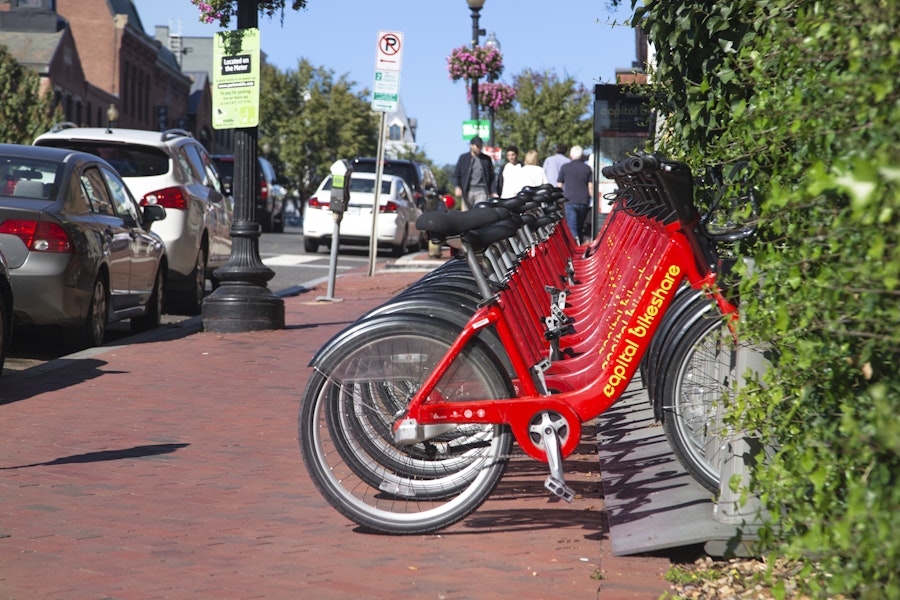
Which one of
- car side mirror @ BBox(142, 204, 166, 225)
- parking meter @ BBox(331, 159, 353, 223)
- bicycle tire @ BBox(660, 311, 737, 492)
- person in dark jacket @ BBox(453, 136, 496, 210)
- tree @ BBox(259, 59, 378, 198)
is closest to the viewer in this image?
bicycle tire @ BBox(660, 311, 737, 492)

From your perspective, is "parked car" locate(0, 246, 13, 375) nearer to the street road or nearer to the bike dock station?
the street road

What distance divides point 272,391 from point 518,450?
3654mm

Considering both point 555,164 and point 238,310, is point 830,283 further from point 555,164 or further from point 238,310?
point 555,164

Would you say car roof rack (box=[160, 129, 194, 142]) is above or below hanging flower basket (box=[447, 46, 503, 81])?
below

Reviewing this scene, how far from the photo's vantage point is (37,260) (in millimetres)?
9469

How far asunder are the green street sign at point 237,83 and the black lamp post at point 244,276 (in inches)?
6.9

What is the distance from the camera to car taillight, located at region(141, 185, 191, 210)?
1325 centimetres

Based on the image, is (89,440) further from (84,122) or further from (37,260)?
(84,122)

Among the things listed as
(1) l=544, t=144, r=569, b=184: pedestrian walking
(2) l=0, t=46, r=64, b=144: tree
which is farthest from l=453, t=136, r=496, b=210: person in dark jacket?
(2) l=0, t=46, r=64, b=144: tree

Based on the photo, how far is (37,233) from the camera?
948cm

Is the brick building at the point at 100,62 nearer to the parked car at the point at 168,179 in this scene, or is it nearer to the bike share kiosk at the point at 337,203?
the bike share kiosk at the point at 337,203

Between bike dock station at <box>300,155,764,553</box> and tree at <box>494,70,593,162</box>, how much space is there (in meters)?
58.6

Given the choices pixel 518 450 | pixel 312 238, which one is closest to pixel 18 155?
pixel 518 450

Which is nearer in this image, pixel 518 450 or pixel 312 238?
pixel 518 450
